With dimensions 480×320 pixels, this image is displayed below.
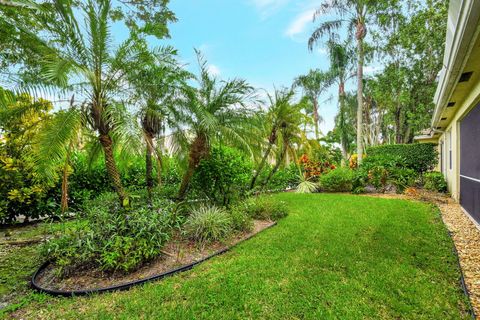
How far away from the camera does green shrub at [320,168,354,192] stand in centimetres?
1069

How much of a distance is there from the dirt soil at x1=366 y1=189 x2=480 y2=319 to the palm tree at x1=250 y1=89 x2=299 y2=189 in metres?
4.90

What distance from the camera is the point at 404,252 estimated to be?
408 centimetres

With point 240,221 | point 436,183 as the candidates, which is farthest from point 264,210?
point 436,183

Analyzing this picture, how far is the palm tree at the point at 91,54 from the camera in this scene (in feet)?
13.0

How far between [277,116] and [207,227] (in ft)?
14.5

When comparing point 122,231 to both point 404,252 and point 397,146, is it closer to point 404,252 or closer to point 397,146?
point 404,252

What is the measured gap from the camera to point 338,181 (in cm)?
1069

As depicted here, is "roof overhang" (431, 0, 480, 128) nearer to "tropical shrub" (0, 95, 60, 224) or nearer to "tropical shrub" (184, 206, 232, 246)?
"tropical shrub" (184, 206, 232, 246)

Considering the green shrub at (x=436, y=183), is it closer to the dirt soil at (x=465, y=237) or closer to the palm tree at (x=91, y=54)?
the dirt soil at (x=465, y=237)

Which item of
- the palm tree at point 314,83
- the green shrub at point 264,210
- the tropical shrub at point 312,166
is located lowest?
the green shrub at point 264,210

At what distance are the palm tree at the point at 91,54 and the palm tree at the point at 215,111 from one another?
167cm

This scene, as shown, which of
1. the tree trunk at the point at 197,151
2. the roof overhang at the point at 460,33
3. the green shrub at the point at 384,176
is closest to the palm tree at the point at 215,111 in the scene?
the tree trunk at the point at 197,151

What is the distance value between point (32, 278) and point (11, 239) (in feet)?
8.90

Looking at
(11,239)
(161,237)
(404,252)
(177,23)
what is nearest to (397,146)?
(404,252)
